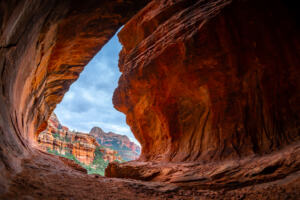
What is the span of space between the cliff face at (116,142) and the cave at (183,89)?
95.5 m

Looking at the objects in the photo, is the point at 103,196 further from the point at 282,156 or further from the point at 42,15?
the point at 282,156

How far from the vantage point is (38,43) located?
238 inches

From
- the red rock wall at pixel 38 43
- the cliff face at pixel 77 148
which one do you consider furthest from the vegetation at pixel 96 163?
the red rock wall at pixel 38 43

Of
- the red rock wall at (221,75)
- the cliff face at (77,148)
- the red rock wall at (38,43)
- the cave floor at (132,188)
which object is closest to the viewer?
the cave floor at (132,188)

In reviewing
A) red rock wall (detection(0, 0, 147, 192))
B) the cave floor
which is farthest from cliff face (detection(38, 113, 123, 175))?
the cave floor

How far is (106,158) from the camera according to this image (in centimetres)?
5144

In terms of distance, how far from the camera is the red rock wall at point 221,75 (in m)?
7.68

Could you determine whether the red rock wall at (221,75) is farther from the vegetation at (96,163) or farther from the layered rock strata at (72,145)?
the layered rock strata at (72,145)

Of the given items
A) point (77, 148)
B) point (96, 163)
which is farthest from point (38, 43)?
point (96, 163)

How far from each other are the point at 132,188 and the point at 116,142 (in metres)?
106

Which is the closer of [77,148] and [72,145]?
[72,145]

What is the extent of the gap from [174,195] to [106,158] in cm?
5046

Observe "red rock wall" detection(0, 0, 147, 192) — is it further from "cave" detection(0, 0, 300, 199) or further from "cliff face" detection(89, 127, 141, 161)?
"cliff face" detection(89, 127, 141, 161)

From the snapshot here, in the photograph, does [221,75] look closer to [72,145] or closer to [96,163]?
[72,145]
